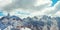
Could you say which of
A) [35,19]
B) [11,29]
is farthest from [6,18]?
[11,29]

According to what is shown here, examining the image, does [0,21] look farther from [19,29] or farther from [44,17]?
[19,29]

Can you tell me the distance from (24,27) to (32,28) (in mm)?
3684

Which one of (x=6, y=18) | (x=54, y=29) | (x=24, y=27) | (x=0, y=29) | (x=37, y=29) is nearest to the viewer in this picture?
(x=54, y=29)

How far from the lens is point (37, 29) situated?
6331cm

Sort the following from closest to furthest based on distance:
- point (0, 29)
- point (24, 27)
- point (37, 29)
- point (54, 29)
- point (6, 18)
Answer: point (54, 29) < point (37, 29) < point (24, 27) < point (0, 29) < point (6, 18)

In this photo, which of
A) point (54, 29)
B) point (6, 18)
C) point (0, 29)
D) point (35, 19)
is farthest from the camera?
point (6, 18)

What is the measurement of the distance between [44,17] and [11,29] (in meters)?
34.0

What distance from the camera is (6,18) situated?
356ft

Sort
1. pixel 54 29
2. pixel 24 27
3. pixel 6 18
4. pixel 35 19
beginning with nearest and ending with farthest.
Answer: pixel 54 29, pixel 24 27, pixel 35 19, pixel 6 18

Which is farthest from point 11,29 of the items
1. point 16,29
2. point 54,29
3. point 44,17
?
point 44,17

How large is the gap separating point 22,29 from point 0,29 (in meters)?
18.1

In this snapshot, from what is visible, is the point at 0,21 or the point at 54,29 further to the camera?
the point at 0,21

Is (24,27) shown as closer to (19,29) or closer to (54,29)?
(19,29)

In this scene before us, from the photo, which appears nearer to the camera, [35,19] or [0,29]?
[0,29]
